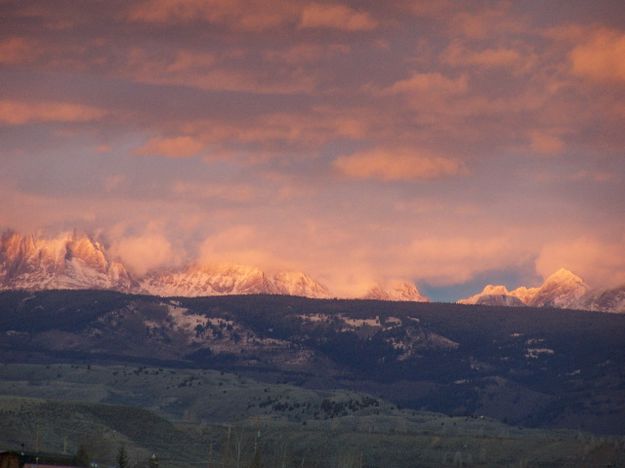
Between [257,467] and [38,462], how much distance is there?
33.4 m

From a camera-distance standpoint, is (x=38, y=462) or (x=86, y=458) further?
(x=86, y=458)

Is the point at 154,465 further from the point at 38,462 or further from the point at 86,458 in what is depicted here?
the point at 38,462

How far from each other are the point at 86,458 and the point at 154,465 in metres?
8.07

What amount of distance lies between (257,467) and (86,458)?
20.4 meters

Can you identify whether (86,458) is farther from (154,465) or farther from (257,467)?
(257,467)

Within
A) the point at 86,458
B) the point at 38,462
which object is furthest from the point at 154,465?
the point at 38,462

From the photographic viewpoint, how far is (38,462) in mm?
166625

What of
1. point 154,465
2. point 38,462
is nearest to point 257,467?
point 154,465

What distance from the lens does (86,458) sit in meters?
188

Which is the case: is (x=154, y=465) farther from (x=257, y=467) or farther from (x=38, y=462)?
(x=38, y=462)

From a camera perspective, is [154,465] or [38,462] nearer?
[38,462]

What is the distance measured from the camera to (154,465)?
189 metres

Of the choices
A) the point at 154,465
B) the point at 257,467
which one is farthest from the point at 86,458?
the point at 257,467

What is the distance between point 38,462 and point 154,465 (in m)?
25.1
